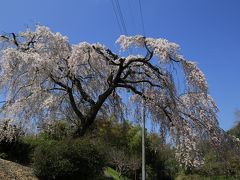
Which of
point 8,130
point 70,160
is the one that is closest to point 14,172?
point 70,160

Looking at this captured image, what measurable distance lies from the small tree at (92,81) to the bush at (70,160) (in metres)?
2.01

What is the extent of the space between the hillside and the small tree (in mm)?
2295

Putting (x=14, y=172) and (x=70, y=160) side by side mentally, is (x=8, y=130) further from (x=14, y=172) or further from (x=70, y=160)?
(x=70, y=160)

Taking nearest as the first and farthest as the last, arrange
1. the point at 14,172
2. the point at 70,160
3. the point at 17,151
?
the point at 14,172 < the point at 70,160 < the point at 17,151

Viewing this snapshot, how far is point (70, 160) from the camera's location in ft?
49.1

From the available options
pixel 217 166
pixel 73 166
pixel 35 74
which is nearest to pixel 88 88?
pixel 35 74

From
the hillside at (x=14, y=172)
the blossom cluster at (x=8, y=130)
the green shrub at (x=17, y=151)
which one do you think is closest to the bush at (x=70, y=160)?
the hillside at (x=14, y=172)

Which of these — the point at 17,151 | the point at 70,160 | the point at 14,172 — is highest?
the point at 17,151

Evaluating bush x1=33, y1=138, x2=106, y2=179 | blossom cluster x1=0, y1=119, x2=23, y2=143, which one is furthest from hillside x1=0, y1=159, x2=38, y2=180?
blossom cluster x1=0, y1=119, x2=23, y2=143

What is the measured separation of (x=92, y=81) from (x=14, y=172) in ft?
19.4

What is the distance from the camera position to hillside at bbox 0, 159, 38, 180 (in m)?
13.7

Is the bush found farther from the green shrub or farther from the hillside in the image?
Answer: the green shrub

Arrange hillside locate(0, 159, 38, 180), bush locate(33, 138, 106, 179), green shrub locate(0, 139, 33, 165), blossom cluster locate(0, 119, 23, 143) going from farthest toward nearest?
green shrub locate(0, 139, 33, 165)
blossom cluster locate(0, 119, 23, 143)
bush locate(33, 138, 106, 179)
hillside locate(0, 159, 38, 180)

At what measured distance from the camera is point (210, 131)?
14.9 meters
